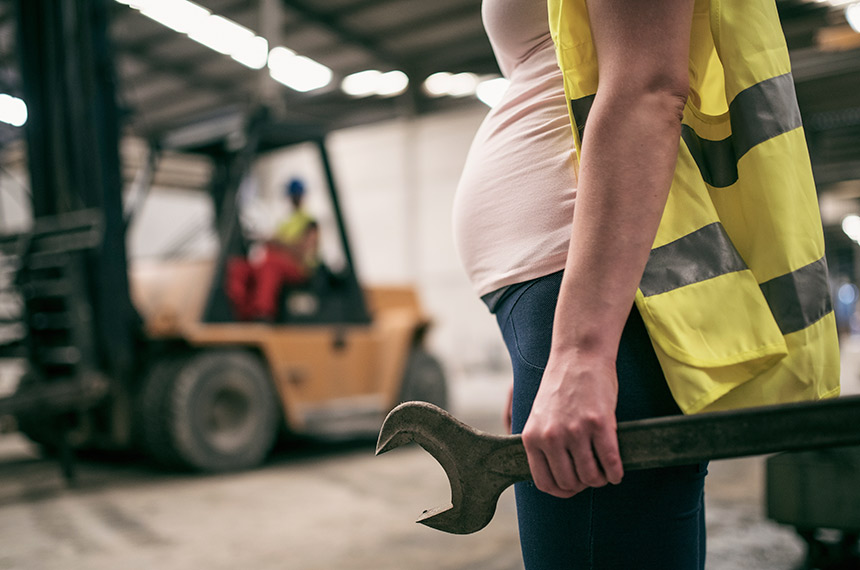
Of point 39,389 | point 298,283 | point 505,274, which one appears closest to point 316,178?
point 298,283

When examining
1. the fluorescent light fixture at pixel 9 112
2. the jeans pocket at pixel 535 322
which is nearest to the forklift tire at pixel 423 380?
the fluorescent light fixture at pixel 9 112

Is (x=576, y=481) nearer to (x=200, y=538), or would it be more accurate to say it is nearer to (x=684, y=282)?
(x=684, y=282)

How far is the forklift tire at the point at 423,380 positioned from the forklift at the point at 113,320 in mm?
950

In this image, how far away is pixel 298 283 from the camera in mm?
5387

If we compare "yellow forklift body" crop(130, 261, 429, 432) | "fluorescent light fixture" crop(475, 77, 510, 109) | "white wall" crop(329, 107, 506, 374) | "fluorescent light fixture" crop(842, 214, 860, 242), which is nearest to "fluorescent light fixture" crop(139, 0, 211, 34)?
"white wall" crop(329, 107, 506, 374)

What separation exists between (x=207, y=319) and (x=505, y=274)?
173 inches

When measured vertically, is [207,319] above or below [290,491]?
above

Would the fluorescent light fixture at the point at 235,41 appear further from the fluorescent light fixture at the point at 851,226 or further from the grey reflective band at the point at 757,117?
the fluorescent light fixture at the point at 851,226

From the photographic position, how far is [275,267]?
5.20 meters

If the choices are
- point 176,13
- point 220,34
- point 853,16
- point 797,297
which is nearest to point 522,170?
point 797,297

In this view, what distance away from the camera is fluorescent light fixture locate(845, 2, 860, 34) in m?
9.52

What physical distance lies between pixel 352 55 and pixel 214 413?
9.26 meters

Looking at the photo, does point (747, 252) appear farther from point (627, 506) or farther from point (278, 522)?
point (278, 522)

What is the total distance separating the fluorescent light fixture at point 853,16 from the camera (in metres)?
9.52
